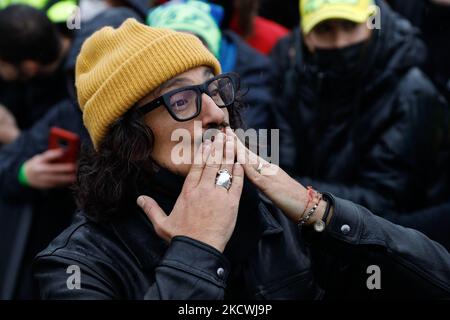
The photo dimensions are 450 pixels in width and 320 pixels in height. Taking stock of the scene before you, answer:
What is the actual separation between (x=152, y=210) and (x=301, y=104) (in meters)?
1.70

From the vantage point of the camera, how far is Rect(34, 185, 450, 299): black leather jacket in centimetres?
207

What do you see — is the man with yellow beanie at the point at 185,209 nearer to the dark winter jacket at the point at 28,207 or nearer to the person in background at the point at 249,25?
the dark winter jacket at the point at 28,207

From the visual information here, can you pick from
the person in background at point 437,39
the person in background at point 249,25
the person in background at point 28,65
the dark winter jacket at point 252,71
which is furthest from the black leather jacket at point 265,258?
the person in background at point 249,25

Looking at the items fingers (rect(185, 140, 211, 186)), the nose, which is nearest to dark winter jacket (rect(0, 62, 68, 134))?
the nose

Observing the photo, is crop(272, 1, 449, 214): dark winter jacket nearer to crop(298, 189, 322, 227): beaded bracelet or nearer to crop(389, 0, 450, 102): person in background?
crop(389, 0, 450, 102): person in background

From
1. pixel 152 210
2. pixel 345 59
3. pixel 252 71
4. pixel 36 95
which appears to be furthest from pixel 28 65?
pixel 152 210

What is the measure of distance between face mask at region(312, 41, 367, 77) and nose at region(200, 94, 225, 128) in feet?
4.52

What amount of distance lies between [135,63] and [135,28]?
0.53 ft

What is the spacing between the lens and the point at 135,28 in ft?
7.57

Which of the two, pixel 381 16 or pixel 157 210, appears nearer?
pixel 157 210

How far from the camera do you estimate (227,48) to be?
3730 mm

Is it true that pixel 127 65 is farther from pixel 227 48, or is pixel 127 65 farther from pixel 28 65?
pixel 28 65

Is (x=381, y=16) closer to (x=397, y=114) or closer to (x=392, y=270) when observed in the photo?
(x=397, y=114)
